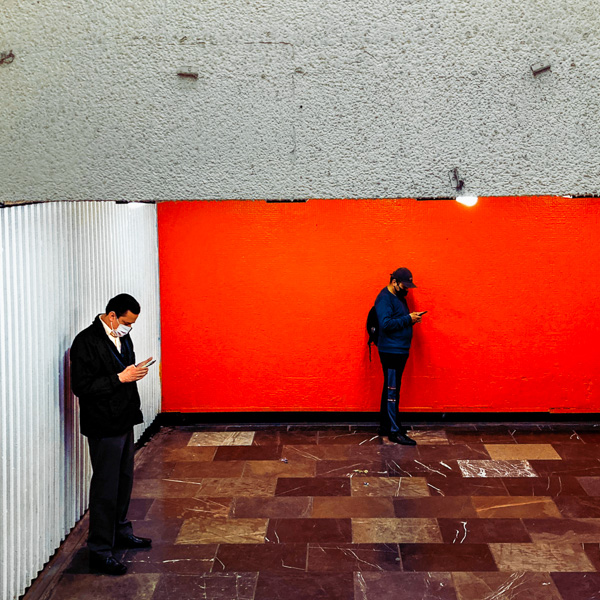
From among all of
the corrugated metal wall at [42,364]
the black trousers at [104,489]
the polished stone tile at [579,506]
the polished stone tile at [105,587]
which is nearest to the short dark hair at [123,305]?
the corrugated metal wall at [42,364]

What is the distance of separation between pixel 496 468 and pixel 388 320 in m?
1.63

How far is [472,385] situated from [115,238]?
3.99 metres

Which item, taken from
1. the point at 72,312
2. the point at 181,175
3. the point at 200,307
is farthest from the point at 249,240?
the point at 181,175

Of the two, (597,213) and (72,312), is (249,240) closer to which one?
(72,312)

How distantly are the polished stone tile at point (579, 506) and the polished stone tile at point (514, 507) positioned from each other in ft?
0.21

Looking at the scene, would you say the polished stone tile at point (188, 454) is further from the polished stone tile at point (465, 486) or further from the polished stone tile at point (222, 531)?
the polished stone tile at point (465, 486)

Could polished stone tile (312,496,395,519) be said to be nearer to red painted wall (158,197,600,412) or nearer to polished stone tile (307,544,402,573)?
polished stone tile (307,544,402,573)

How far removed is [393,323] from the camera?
270 inches

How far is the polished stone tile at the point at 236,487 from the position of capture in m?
6.11

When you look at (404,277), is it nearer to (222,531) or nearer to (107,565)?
(222,531)

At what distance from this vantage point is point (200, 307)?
7703 millimetres

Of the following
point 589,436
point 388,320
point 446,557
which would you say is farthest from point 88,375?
point 589,436

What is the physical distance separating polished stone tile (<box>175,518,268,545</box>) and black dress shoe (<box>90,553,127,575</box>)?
1.70 feet

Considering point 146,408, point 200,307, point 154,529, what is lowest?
point 154,529
